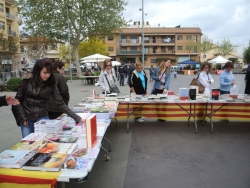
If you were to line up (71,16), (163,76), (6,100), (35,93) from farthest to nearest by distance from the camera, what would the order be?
(71,16) → (163,76) → (35,93) → (6,100)

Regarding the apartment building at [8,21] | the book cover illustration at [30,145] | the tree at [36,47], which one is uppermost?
the apartment building at [8,21]

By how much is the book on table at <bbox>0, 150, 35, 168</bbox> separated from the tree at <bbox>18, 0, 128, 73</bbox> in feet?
64.8

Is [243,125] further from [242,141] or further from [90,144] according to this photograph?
[90,144]

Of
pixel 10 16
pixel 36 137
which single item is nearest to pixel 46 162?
pixel 36 137

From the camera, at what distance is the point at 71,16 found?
72.3ft

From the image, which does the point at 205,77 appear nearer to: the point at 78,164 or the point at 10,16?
the point at 78,164

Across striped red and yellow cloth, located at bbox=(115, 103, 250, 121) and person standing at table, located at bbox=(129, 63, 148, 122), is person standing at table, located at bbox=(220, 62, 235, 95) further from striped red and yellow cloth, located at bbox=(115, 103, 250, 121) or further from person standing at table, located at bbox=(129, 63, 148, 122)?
person standing at table, located at bbox=(129, 63, 148, 122)

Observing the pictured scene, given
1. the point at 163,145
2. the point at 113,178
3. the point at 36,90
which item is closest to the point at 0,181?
the point at 36,90

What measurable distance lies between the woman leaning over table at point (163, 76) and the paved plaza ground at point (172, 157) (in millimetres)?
939

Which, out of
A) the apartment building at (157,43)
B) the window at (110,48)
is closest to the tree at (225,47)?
the apartment building at (157,43)

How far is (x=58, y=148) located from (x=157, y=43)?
55.2 m

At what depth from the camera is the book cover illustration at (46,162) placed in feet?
6.03

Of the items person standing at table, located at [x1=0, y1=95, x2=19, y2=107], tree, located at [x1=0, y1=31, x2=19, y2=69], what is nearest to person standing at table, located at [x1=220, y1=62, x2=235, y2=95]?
person standing at table, located at [x1=0, y1=95, x2=19, y2=107]

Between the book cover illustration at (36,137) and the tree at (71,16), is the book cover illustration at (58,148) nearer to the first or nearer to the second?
the book cover illustration at (36,137)
